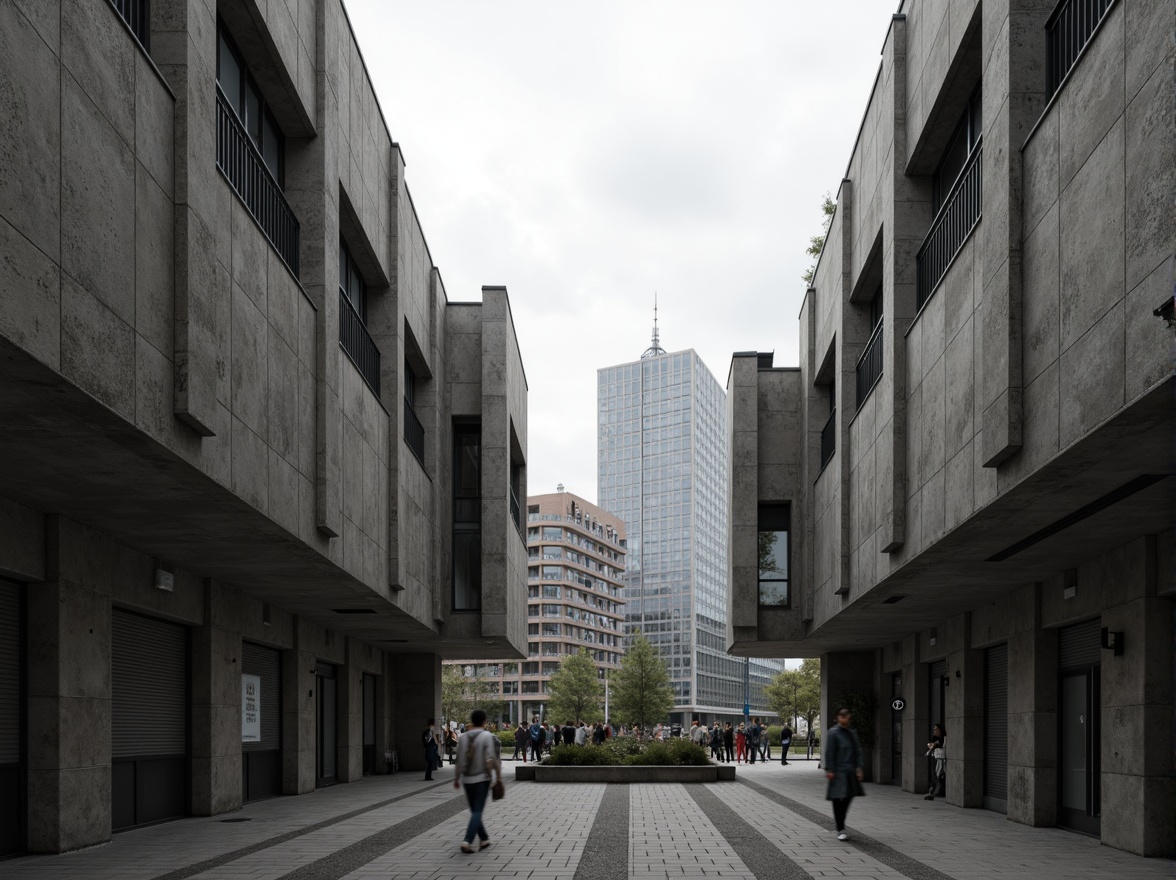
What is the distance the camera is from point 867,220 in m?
21.5

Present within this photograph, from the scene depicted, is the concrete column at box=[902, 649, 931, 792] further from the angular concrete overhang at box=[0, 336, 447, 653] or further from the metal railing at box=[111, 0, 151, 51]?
the metal railing at box=[111, 0, 151, 51]

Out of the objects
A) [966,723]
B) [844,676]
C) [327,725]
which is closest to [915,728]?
[966,723]

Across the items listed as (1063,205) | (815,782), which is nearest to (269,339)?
(1063,205)

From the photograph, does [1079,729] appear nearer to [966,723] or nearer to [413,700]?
[966,723]

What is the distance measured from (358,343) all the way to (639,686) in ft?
201

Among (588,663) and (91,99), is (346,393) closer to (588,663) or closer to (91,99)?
(91,99)

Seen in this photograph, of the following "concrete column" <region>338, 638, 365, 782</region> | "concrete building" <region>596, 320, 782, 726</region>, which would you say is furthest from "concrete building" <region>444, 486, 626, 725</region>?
"concrete column" <region>338, 638, 365, 782</region>

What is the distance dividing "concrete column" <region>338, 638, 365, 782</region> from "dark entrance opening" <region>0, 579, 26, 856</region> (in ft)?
52.4

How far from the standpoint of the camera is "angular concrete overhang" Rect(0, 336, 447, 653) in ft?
29.7

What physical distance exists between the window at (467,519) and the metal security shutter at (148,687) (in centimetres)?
1423

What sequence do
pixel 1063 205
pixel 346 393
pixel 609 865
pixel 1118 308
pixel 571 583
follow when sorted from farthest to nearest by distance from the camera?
pixel 571 583, pixel 346 393, pixel 609 865, pixel 1063 205, pixel 1118 308

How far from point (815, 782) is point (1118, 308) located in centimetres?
2428

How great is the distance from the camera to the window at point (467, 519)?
106 ft

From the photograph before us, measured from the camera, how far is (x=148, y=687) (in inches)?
652
